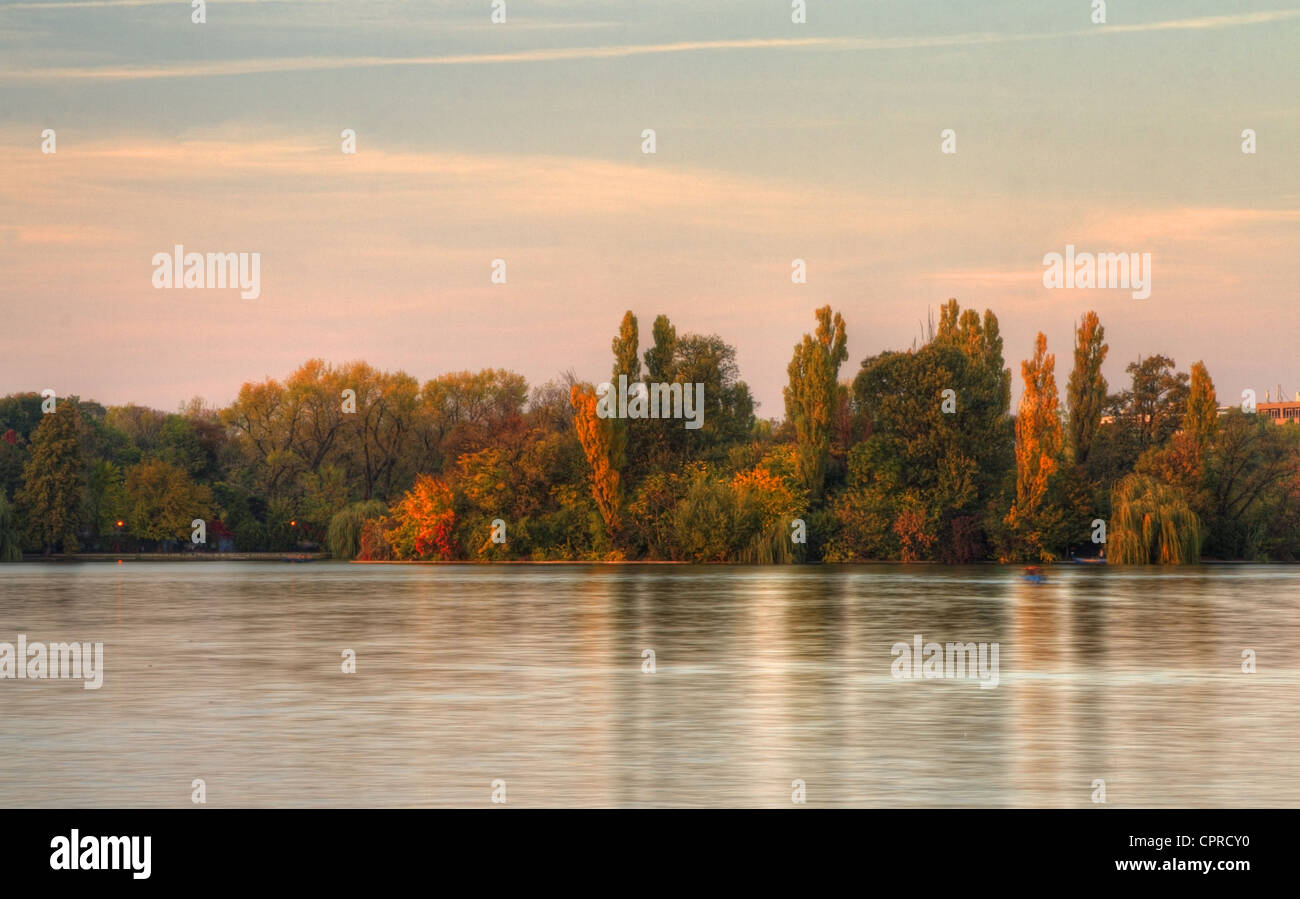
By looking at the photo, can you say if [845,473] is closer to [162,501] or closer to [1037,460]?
[1037,460]

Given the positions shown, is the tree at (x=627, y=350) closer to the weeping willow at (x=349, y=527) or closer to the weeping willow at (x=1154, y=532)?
the weeping willow at (x=349, y=527)

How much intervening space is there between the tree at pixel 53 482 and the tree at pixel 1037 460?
2522 inches

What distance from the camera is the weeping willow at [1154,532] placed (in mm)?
84188

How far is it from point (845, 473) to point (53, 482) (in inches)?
2173

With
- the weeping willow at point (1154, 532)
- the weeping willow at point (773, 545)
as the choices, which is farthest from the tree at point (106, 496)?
the weeping willow at point (1154, 532)

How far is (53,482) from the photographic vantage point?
112 m

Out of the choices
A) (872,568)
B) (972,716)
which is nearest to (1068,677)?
(972,716)

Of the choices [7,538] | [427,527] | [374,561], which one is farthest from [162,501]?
[427,527]

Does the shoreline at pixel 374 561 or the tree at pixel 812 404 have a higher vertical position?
the tree at pixel 812 404

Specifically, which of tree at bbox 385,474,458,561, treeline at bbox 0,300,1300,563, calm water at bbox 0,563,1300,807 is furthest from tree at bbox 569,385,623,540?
calm water at bbox 0,563,1300,807

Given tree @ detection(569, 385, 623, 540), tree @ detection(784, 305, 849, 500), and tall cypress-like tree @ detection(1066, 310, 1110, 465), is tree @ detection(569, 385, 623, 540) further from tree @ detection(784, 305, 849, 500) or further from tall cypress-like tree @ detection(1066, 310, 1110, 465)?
tall cypress-like tree @ detection(1066, 310, 1110, 465)

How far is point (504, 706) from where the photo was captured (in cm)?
2231

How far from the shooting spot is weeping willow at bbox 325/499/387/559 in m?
106

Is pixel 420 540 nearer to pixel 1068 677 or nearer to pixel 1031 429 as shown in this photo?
pixel 1031 429
